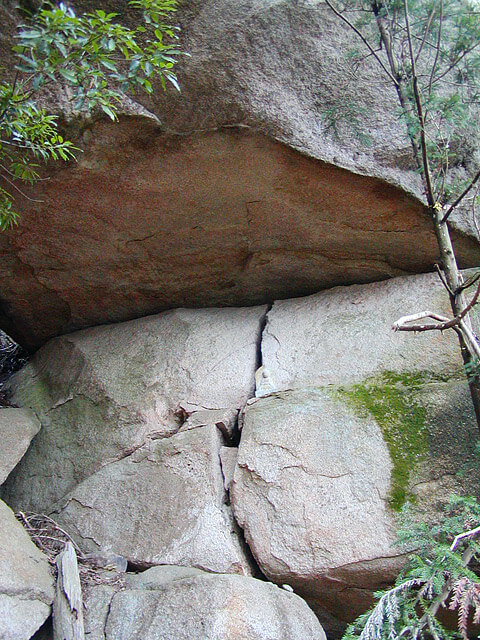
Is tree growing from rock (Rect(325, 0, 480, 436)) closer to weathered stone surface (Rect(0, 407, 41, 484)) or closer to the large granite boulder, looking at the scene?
the large granite boulder

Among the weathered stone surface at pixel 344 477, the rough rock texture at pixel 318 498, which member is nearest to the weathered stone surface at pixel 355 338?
the weathered stone surface at pixel 344 477

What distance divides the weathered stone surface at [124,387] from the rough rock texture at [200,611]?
1.16 m

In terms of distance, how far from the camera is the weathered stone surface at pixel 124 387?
13.4ft

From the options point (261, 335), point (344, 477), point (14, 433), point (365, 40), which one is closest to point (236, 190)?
point (261, 335)

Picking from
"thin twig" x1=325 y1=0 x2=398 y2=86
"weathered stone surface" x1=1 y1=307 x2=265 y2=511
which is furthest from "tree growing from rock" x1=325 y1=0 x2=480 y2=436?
"weathered stone surface" x1=1 y1=307 x2=265 y2=511

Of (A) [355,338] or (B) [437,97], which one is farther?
(A) [355,338]

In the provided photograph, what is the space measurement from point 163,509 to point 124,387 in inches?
41.9

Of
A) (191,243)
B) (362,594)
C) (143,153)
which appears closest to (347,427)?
(362,594)

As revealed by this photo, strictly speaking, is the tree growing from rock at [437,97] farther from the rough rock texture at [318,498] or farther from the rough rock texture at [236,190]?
the rough rock texture at [318,498]

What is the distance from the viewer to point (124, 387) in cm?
434

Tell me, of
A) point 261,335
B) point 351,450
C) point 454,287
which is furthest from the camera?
point 261,335

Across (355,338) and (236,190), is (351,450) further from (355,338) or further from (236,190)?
(236,190)

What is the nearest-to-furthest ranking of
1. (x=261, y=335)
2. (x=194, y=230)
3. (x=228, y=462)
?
(x=228, y=462), (x=194, y=230), (x=261, y=335)

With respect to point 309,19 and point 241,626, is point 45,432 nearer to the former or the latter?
point 241,626
